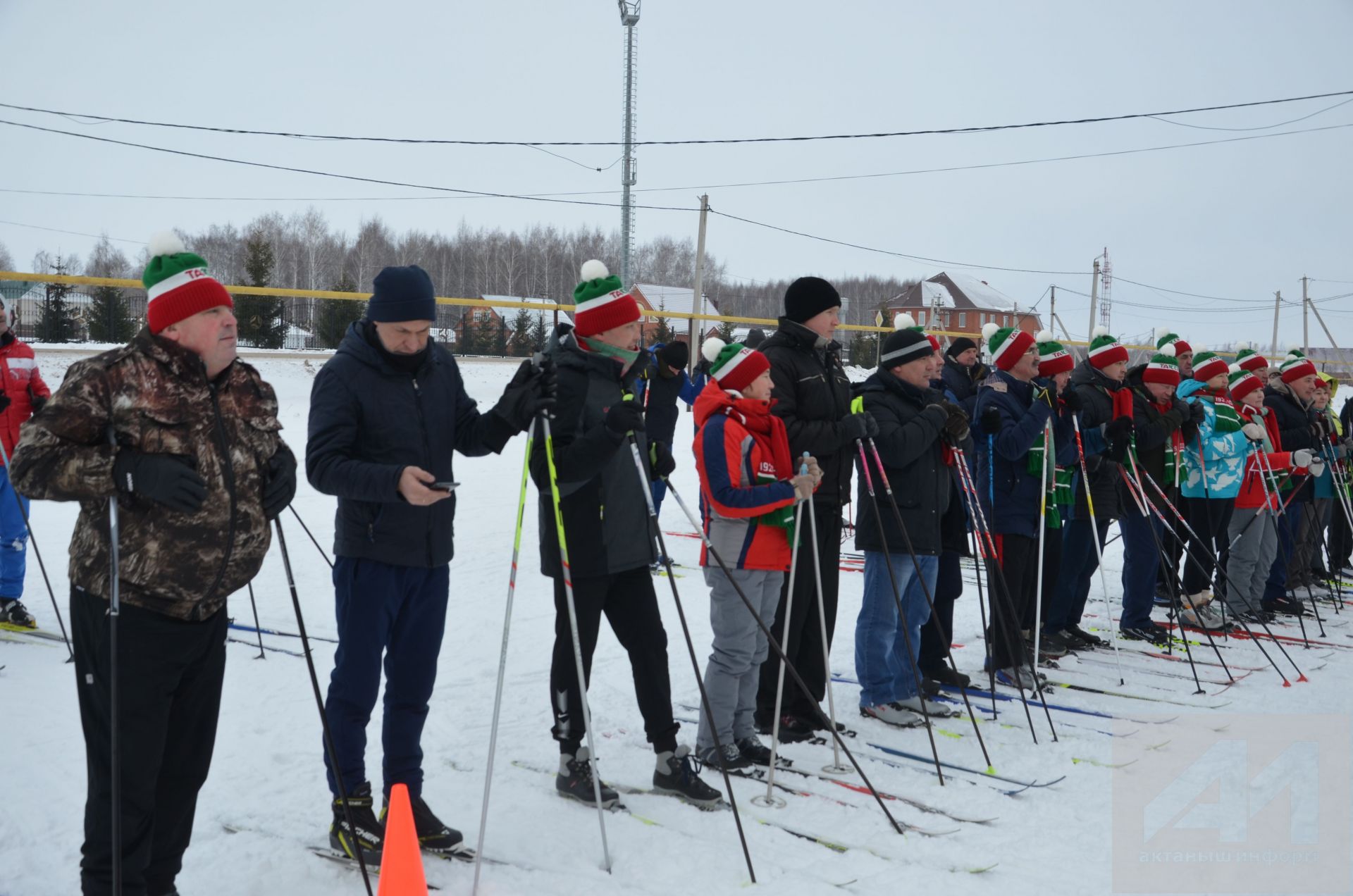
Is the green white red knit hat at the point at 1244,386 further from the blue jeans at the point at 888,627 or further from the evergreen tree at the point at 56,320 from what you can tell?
the evergreen tree at the point at 56,320

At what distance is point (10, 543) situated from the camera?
216 inches

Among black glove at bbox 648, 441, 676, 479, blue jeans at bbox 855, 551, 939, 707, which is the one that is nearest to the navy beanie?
black glove at bbox 648, 441, 676, 479

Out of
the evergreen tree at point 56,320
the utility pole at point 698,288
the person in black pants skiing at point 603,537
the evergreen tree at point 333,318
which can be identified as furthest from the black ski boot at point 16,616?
the evergreen tree at point 56,320

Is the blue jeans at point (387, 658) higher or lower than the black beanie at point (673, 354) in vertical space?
lower

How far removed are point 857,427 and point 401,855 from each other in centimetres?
259

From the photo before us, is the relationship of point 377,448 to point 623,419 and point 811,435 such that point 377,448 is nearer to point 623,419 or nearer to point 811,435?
point 623,419

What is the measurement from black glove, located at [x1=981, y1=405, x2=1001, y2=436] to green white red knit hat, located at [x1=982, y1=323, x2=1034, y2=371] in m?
0.37

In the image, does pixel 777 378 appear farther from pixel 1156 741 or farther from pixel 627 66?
pixel 627 66

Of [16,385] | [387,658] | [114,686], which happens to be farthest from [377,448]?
[16,385]

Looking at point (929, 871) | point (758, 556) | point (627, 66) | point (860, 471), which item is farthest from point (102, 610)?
point (627, 66)

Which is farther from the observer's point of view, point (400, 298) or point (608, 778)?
point (608, 778)

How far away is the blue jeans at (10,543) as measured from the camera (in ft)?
18.0

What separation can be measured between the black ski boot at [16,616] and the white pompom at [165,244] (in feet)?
12.6

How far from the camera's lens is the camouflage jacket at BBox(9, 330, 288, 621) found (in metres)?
2.32
